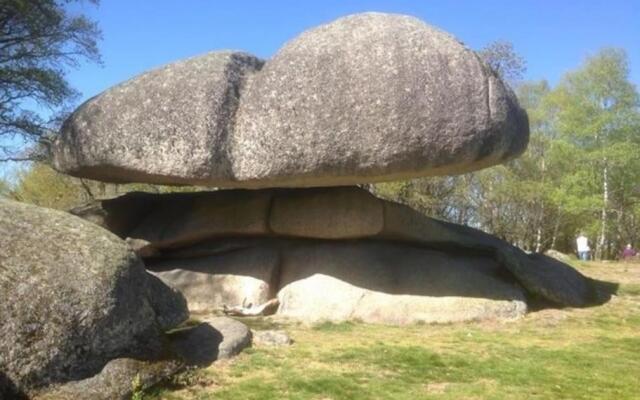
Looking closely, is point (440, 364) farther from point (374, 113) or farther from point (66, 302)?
point (66, 302)

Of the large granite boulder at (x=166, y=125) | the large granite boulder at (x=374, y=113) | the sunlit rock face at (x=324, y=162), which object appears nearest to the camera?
the large granite boulder at (x=374, y=113)

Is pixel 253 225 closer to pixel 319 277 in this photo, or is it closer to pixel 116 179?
pixel 319 277

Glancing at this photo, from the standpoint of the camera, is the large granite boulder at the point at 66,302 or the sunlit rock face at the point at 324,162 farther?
the sunlit rock face at the point at 324,162

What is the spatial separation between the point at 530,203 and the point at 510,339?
22354 millimetres

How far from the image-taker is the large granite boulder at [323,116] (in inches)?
398

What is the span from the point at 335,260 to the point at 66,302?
6.07m

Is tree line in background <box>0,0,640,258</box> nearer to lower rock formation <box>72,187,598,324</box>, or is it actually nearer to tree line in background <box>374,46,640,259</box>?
tree line in background <box>374,46,640,259</box>

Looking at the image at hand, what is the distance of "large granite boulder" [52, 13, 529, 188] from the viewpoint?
398 inches

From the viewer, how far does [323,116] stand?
10242 mm

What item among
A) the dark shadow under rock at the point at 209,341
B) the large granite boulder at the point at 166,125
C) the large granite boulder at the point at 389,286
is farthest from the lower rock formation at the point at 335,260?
the dark shadow under rock at the point at 209,341

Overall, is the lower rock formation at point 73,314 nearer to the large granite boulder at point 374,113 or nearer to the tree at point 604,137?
the large granite boulder at point 374,113

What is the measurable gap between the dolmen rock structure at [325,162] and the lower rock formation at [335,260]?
3cm

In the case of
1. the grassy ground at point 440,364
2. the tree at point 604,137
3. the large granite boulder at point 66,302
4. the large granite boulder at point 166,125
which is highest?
the tree at point 604,137

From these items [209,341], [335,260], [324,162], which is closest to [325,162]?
[324,162]
